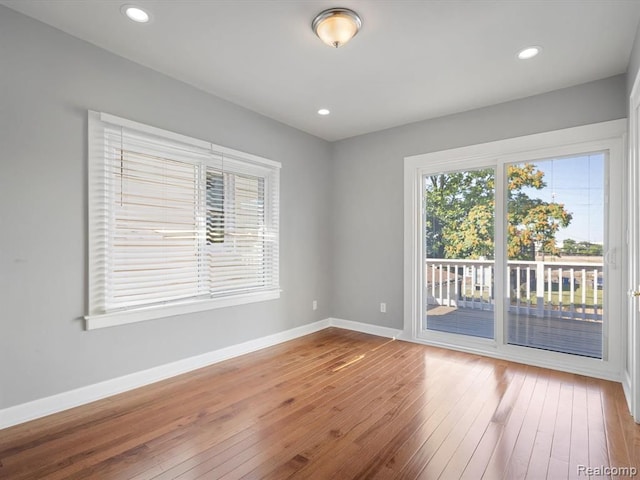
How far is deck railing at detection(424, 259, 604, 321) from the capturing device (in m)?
3.28

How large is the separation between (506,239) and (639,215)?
1380mm

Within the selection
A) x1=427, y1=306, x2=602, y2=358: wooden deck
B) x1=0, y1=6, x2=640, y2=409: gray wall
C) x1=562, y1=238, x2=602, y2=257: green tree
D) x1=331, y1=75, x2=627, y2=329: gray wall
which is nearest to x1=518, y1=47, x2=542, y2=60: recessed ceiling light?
x1=0, y1=6, x2=640, y2=409: gray wall

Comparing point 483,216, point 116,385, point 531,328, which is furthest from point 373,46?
point 116,385

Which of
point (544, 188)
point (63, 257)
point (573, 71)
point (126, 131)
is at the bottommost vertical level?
point (63, 257)

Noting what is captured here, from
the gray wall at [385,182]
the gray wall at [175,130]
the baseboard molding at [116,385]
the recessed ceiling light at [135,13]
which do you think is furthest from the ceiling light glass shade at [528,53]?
the baseboard molding at [116,385]

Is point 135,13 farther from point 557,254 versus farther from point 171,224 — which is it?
point 557,254

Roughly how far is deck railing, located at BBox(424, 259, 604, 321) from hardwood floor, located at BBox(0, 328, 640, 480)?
64cm

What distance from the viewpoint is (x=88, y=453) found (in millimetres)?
1993

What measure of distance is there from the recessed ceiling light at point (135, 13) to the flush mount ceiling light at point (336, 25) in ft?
3.68

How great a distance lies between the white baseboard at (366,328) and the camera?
4438 mm

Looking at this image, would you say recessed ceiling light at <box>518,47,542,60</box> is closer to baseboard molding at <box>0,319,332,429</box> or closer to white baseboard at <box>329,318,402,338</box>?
white baseboard at <box>329,318,402,338</box>

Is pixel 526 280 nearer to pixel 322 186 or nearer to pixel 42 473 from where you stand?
pixel 322 186

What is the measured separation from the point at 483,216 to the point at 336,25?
2625mm

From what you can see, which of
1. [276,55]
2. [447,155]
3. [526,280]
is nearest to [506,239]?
[526,280]
